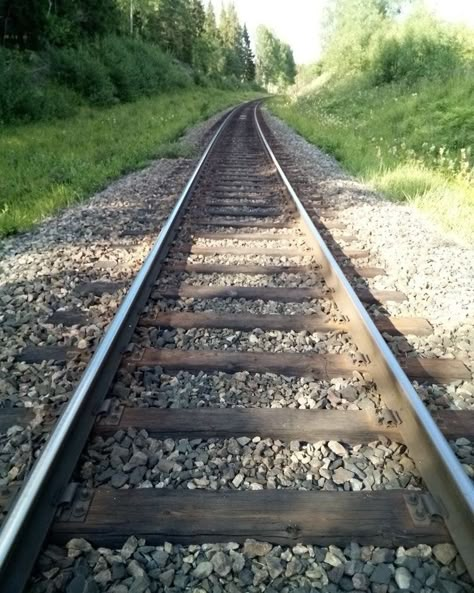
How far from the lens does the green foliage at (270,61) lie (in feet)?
358

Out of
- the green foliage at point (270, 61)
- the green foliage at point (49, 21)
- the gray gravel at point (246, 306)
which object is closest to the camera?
the gray gravel at point (246, 306)

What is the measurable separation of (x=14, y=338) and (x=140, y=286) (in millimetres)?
932

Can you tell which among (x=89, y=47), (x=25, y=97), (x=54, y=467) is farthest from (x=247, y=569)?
(x=89, y=47)

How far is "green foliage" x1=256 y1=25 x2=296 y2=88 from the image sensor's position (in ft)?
358

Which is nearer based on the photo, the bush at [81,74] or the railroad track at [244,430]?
the railroad track at [244,430]

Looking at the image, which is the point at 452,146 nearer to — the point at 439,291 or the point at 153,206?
the point at 153,206

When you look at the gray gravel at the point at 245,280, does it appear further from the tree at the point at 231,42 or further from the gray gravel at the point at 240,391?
the tree at the point at 231,42

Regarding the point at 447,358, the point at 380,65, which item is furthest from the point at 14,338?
the point at 380,65

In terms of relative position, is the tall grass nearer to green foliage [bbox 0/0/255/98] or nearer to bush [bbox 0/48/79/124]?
bush [bbox 0/48/79/124]

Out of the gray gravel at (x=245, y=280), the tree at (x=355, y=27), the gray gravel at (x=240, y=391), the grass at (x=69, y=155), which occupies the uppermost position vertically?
the tree at (x=355, y=27)

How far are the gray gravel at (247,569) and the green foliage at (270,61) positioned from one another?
379 ft

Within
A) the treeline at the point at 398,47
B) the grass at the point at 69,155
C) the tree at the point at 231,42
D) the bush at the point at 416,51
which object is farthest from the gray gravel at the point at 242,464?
the tree at the point at 231,42

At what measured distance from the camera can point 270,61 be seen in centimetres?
11019

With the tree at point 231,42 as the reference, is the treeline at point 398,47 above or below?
below
